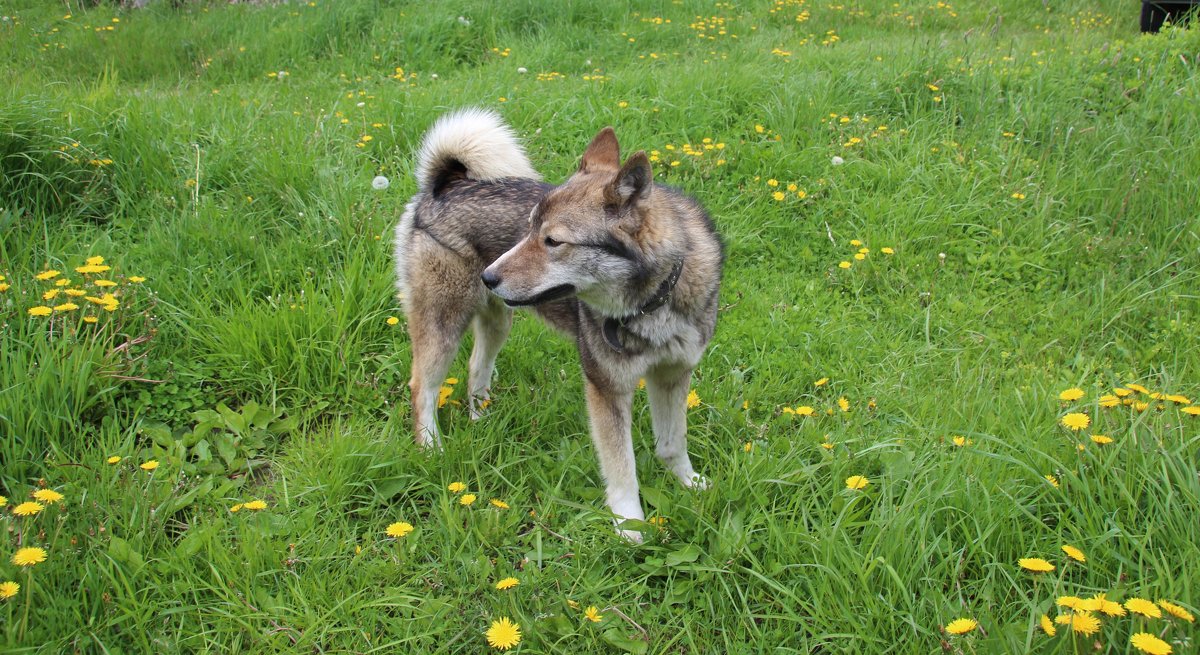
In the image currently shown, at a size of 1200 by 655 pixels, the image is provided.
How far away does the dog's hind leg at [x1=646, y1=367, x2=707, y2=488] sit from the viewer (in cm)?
272

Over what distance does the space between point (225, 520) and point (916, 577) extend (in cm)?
207

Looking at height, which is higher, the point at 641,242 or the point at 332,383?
the point at 641,242

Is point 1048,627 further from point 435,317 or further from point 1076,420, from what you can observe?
point 435,317

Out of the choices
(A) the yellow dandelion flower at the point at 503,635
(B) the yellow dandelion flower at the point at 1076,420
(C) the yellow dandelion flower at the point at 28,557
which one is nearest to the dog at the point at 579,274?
(A) the yellow dandelion flower at the point at 503,635

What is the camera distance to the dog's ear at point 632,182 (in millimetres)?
2328

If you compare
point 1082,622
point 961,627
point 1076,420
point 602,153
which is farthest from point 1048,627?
point 602,153

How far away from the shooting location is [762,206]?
4207mm

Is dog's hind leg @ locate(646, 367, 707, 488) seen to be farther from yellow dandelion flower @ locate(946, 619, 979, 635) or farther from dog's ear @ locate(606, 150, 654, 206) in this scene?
yellow dandelion flower @ locate(946, 619, 979, 635)

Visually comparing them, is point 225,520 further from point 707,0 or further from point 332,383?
point 707,0

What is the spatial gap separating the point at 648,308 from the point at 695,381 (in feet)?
2.71

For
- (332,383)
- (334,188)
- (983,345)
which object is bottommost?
(983,345)

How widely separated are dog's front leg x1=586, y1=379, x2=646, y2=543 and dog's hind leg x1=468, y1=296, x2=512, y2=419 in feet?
2.28

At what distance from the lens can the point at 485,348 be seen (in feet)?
10.8

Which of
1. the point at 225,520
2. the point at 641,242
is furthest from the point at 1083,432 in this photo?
the point at 225,520
